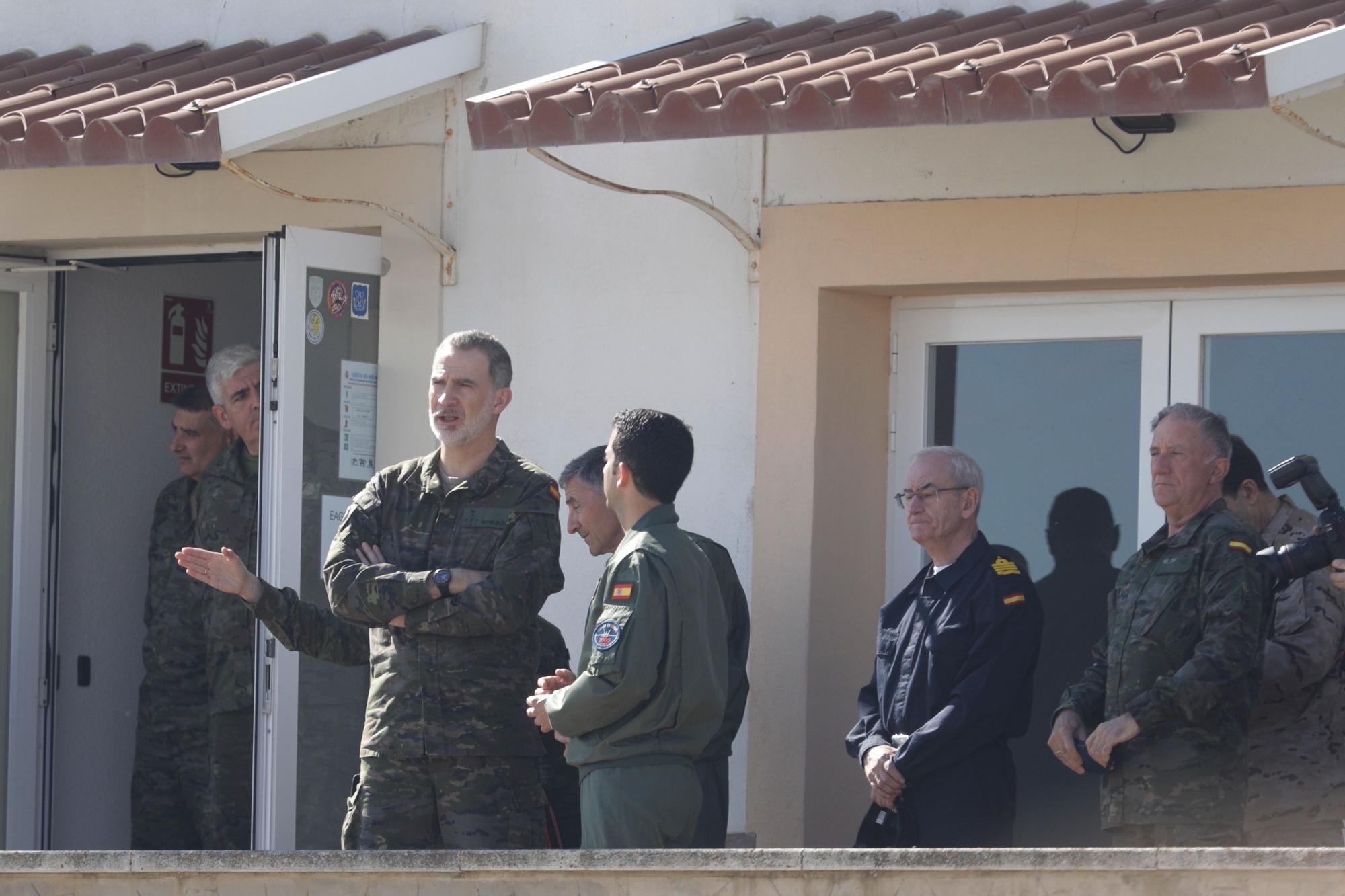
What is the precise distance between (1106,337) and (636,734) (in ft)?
7.57

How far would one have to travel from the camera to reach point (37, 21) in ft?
24.9

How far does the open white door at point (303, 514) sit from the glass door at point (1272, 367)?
274 cm

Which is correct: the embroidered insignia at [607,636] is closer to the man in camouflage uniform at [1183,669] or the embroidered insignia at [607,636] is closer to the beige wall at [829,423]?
the man in camouflage uniform at [1183,669]

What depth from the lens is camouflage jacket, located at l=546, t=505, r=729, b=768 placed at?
467 centimetres

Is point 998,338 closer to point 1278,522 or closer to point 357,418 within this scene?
point 1278,522

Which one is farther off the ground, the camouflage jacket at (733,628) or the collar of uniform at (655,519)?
the collar of uniform at (655,519)

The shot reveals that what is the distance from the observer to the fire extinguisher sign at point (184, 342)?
827 cm

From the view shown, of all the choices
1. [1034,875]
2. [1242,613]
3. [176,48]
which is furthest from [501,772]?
[176,48]

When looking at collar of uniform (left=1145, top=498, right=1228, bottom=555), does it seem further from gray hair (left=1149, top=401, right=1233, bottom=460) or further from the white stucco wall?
the white stucco wall

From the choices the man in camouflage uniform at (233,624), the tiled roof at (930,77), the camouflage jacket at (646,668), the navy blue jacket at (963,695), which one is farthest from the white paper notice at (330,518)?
the navy blue jacket at (963,695)

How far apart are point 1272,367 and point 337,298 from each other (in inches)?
119

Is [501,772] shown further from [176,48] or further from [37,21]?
[37,21]

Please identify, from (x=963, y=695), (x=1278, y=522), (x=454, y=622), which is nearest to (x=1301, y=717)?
(x=1278, y=522)

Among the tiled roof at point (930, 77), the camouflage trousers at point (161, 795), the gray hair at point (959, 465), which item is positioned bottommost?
the camouflage trousers at point (161, 795)
